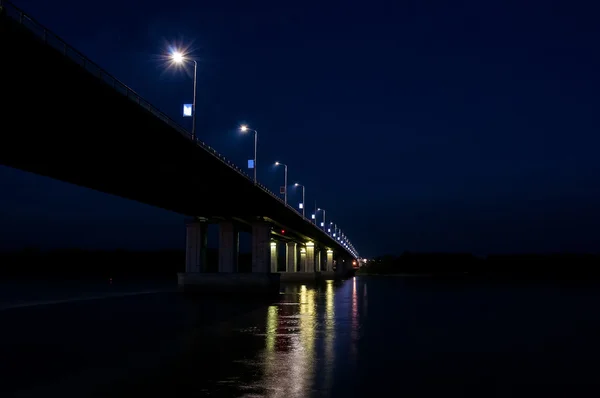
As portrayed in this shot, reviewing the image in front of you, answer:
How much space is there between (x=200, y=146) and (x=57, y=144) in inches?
544

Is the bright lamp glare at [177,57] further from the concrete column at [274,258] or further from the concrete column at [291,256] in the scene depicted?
the concrete column at [291,256]

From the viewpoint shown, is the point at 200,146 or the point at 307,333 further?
the point at 200,146

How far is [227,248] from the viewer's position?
7475cm

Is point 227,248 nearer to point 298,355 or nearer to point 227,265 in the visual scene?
point 227,265

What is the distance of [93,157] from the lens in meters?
37.9

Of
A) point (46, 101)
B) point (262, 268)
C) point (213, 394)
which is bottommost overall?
point (213, 394)

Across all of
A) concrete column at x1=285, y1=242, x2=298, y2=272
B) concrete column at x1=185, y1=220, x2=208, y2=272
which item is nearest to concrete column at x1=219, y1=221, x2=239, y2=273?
concrete column at x1=185, y1=220, x2=208, y2=272

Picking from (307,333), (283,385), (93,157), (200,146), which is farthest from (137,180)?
(283,385)

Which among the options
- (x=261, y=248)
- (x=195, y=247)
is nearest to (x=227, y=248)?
(x=195, y=247)

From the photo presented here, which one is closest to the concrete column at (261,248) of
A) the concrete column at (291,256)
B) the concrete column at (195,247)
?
the concrete column at (195,247)

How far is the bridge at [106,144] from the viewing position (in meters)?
24.9

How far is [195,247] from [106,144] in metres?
40.0

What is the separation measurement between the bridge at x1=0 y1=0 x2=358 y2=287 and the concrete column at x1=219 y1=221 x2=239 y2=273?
0.16 metres

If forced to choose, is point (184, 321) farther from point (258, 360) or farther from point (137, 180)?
point (137, 180)
